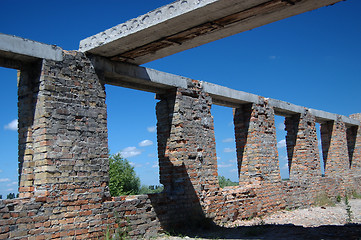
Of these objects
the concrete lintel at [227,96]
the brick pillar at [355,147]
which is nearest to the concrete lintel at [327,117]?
the brick pillar at [355,147]

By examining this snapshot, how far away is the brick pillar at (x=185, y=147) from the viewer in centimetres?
769

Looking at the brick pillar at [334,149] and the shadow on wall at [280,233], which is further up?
the brick pillar at [334,149]

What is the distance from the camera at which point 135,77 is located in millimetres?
6984

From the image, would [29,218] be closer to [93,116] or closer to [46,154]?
[46,154]

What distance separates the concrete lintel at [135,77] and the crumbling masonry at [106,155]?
0.06 ft

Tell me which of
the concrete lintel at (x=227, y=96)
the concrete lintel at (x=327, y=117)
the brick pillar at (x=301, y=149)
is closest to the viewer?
the concrete lintel at (x=227, y=96)

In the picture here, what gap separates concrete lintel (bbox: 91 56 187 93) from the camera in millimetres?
6553

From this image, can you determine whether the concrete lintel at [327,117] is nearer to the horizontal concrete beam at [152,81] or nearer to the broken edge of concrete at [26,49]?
the horizontal concrete beam at [152,81]

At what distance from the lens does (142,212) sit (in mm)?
6660

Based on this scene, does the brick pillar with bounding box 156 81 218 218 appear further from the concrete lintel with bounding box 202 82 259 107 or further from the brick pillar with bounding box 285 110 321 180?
the brick pillar with bounding box 285 110 321 180

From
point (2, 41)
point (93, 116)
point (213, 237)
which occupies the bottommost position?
point (213, 237)

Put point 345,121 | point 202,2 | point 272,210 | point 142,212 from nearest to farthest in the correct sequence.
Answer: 1. point 202,2
2. point 142,212
3. point 272,210
4. point 345,121

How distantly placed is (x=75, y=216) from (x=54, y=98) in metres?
1.81

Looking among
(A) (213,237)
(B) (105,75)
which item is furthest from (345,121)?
(B) (105,75)
